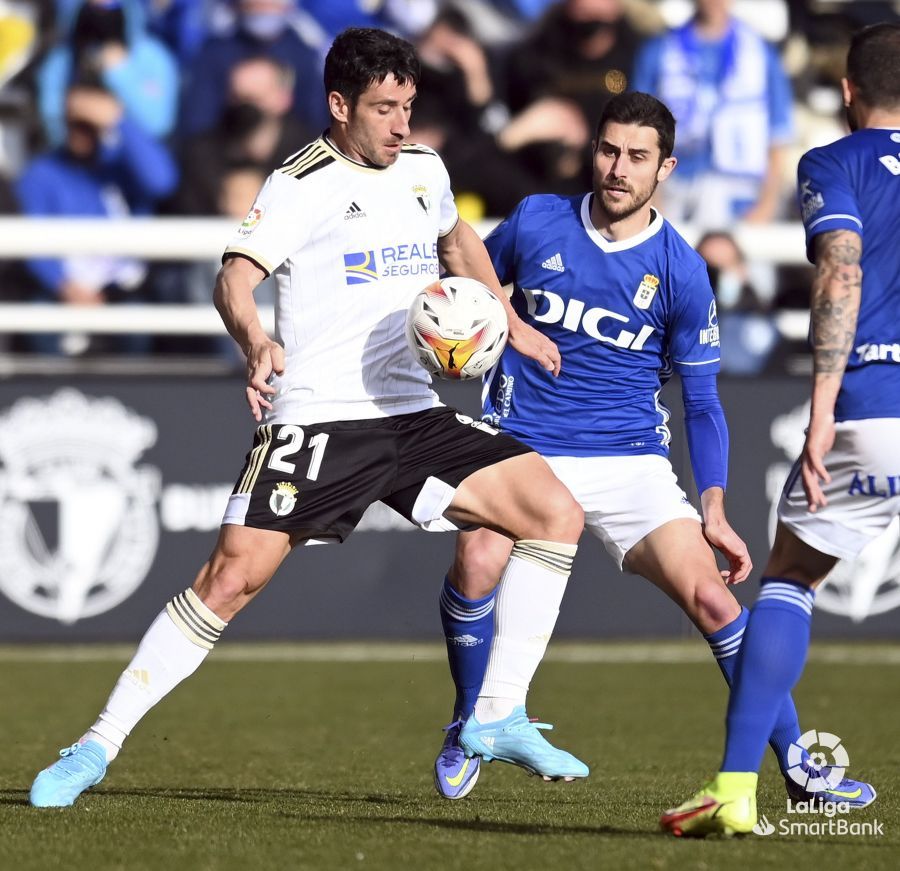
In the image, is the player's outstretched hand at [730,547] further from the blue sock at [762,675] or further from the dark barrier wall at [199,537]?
the dark barrier wall at [199,537]

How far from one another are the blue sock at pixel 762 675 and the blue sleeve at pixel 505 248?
2.06m

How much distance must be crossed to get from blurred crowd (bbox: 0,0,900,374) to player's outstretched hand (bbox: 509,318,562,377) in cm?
583

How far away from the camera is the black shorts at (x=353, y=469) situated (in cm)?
548

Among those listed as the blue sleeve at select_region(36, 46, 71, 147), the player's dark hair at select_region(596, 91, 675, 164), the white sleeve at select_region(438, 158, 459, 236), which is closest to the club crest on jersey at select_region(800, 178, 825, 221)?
the player's dark hair at select_region(596, 91, 675, 164)

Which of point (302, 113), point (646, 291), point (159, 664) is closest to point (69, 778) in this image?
point (159, 664)

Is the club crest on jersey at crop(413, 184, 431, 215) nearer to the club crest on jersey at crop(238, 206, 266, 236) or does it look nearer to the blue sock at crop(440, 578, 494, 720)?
the club crest on jersey at crop(238, 206, 266, 236)

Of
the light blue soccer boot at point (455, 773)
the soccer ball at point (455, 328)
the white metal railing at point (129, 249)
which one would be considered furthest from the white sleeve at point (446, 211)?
the white metal railing at point (129, 249)

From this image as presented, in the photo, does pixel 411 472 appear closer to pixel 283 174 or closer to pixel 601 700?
pixel 283 174

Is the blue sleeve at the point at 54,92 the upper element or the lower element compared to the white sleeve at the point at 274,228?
lower

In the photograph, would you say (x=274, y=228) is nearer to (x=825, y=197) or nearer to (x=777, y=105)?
(x=825, y=197)

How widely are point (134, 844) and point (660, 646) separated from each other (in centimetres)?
673

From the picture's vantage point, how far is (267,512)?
5445 mm

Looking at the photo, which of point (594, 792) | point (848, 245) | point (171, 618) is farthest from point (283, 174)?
point (594, 792)

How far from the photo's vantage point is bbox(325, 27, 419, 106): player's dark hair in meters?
5.52
